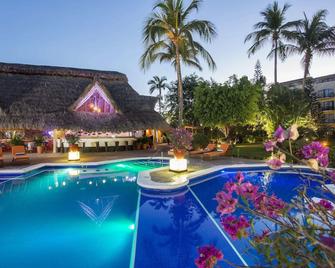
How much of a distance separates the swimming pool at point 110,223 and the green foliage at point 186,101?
15001mm

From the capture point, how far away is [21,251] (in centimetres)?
418

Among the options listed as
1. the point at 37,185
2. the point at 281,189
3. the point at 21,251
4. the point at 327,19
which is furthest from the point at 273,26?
the point at 21,251

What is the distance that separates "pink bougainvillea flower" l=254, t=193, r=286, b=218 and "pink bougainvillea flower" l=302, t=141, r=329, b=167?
30 cm

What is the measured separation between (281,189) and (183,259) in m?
5.13

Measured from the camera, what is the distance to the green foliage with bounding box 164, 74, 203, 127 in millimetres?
23844

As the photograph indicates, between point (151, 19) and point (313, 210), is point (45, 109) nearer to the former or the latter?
point (151, 19)

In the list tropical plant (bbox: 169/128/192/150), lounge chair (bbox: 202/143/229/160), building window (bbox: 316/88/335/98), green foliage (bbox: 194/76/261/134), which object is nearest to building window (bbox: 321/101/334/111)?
building window (bbox: 316/88/335/98)

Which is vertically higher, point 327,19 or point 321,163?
point 327,19

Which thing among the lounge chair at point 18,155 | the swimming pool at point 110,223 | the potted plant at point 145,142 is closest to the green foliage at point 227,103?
the potted plant at point 145,142

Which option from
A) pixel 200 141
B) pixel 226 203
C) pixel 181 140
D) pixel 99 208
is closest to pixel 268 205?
pixel 226 203

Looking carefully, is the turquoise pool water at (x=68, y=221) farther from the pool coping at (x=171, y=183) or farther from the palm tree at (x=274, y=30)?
the palm tree at (x=274, y=30)

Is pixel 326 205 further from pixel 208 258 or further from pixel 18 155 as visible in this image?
pixel 18 155

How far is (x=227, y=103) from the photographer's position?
51.5ft

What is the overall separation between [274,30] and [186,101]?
31.1 feet
